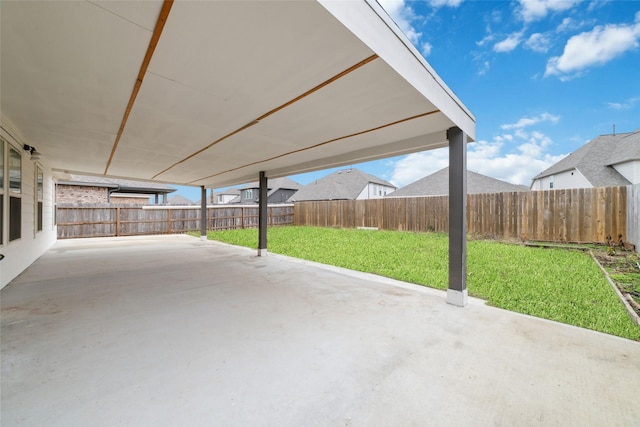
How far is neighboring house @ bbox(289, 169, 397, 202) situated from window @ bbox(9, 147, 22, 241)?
1880 cm

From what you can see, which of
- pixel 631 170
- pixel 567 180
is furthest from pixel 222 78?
pixel 567 180

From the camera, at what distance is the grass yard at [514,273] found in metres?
2.87

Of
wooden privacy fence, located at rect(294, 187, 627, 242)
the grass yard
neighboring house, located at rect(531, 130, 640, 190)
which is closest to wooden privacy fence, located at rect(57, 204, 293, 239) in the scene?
the grass yard

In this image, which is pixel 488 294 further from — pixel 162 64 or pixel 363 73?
pixel 162 64

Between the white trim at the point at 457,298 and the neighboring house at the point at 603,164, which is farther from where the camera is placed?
the neighboring house at the point at 603,164

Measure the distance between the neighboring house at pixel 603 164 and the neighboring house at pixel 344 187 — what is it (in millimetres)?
12978

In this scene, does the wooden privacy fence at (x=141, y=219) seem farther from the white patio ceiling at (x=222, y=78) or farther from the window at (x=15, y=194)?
A: the white patio ceiling at (x=222, y=78)

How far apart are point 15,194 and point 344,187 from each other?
68.0ft

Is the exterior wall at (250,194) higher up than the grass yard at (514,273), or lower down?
higher up

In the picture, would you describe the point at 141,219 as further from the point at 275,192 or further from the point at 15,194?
the point at 275,192

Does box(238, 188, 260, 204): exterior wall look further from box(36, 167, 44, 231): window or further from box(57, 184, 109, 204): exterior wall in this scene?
box(36, 167, 44, 231): window

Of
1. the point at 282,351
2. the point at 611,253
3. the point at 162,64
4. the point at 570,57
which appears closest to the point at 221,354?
the point at 282,351

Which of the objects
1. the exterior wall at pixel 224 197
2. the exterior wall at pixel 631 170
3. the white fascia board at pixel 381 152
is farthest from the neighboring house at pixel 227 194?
the exterior wall at pixel 631 170

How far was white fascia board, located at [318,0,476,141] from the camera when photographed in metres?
1.53
